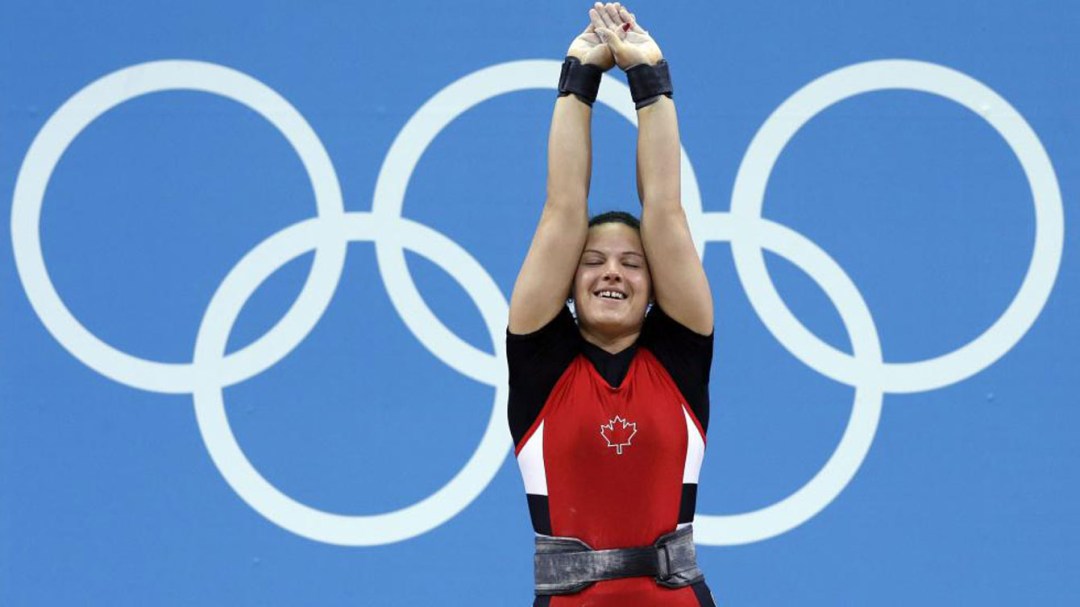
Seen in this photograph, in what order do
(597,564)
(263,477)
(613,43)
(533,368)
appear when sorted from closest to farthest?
(597,564)
(533,368)
(613,43)
(263,477)

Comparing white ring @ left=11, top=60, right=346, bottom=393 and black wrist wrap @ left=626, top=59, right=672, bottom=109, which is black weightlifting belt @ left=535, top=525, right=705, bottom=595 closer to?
black wrist wrap @ left=626, top=59, right=672, bottom=109

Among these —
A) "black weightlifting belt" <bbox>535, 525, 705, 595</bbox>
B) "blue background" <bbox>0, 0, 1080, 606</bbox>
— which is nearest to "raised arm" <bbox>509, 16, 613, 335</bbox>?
"black weightlifting belt" <bbox>535, 525, 705, 595</bbox>

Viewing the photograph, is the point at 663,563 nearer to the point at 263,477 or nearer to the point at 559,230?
the point at 559,230

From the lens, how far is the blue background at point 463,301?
4699 millimetres

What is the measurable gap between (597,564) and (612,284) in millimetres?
649

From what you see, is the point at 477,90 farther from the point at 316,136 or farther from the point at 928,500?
the point at 928,500

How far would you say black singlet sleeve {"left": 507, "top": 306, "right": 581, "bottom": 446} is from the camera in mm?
3209

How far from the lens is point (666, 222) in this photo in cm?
322

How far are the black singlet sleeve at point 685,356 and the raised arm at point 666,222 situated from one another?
0.10ft

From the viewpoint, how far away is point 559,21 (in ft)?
15.6

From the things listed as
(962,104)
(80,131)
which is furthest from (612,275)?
(80,131)

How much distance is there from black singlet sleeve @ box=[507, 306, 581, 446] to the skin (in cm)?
3

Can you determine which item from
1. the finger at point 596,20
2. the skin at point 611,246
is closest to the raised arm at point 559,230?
the skin at point 611,246

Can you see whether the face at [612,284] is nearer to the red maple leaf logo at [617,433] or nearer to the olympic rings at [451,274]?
the red maple leaf logo at [617,433]
